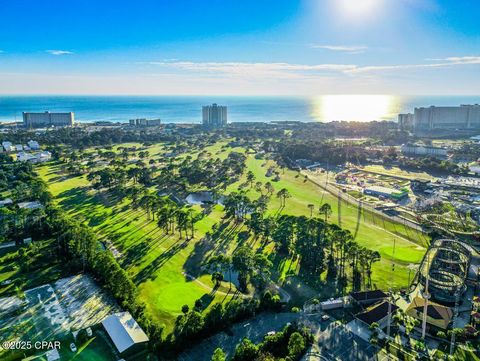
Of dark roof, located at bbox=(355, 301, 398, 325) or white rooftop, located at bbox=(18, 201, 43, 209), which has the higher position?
white rooftop, located at bbox=(18, 201, 43, 209)

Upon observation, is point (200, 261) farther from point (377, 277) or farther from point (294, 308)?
point (377, 277)

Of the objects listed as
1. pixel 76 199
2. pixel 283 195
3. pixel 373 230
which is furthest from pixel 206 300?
pixel 76 199

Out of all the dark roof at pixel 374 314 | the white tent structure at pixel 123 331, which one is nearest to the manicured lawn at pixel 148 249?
the white tent structure at pixel 123 331

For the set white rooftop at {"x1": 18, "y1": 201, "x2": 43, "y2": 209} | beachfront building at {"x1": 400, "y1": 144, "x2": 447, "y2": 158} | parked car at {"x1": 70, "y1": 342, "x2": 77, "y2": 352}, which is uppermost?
beachfront building at {"x1": 400, "y1": 144, "x2": 447, "y2": 158}

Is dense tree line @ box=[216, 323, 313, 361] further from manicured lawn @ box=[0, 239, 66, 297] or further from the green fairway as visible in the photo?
manicured lawn @ box=[0, 239, 66, 297]

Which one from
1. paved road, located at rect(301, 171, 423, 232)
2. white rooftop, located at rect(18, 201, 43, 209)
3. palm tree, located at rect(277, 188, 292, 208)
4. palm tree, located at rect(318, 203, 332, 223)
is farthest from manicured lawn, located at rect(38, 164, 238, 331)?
paved road, located at rect(301, 171, 423, 232)

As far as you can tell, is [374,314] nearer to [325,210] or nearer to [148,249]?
[325,210]

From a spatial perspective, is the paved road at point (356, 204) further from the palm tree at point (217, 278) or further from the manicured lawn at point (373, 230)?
the palm tree at point (217, 278)
